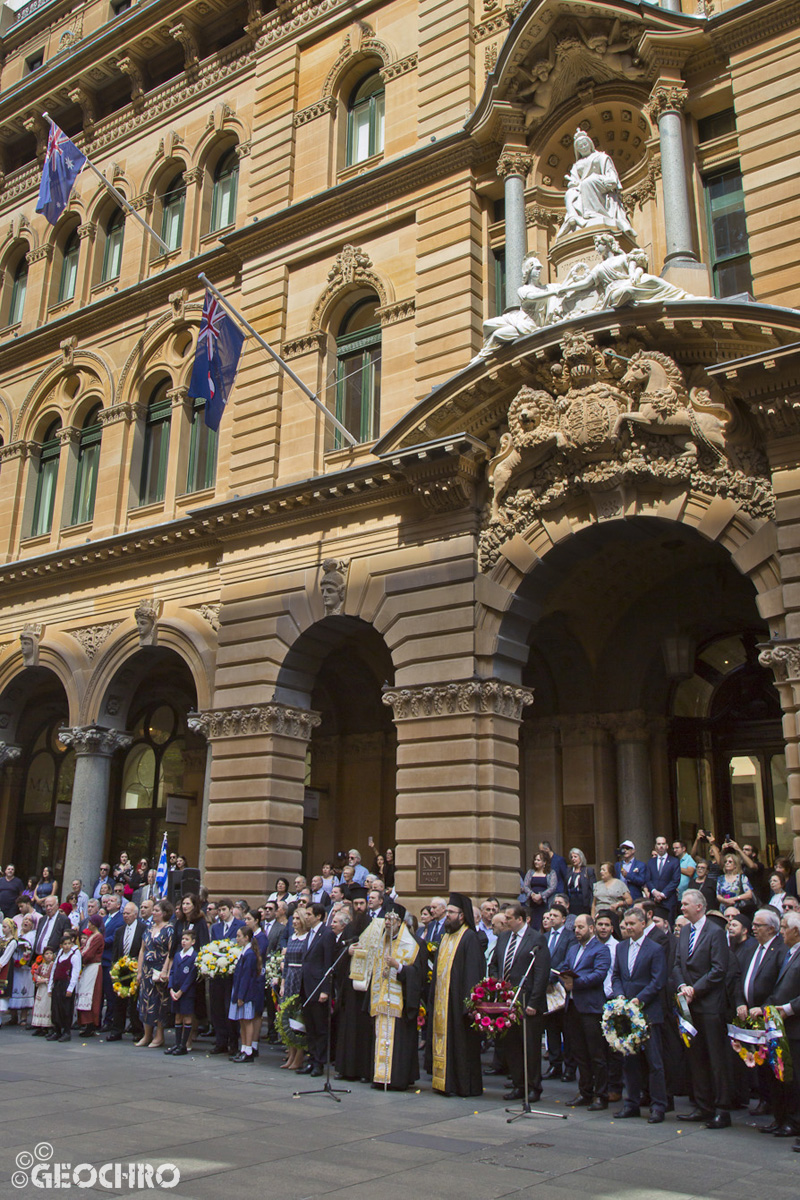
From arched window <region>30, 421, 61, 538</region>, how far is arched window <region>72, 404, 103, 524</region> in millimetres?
754

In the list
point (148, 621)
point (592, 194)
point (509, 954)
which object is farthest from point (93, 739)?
point (592, 194)

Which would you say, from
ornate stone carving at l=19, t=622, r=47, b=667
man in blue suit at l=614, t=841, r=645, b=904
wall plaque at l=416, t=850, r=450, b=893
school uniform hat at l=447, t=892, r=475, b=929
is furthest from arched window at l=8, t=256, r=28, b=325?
school uniform hat at l=447, t=892, r=475, b=929

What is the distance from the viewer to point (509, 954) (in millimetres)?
12078

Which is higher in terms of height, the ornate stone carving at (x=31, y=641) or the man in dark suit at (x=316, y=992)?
the ornate stone carving at (x=31, y=641)

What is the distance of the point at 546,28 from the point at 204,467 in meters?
11.9

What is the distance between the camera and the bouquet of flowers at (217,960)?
14.7 metres

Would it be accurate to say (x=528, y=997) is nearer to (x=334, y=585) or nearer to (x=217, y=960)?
(x=217, y=960)

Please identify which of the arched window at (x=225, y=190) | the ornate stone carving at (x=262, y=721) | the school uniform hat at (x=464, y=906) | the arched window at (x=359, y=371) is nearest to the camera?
the school uniform hat at (x=464, y=906)

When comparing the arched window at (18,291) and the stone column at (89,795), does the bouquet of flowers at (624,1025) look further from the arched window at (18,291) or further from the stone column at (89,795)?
the arched window at (18,291)

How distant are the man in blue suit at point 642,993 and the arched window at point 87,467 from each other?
803 inches

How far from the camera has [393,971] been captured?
12.6m

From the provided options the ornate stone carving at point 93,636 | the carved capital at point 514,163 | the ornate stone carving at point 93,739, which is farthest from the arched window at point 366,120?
the ornate stone carving at point 93,739

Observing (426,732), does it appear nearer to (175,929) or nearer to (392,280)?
(175,929)

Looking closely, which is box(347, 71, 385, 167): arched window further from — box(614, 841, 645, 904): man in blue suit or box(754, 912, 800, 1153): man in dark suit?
box(754, 912, 800, 1153): man in dark suit
